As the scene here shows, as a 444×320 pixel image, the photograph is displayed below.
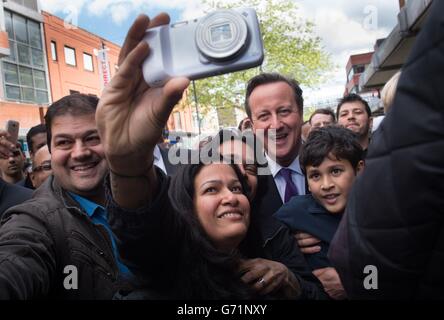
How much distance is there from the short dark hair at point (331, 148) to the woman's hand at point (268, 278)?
724 mm

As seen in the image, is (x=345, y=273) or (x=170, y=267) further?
(x=170, y=267)

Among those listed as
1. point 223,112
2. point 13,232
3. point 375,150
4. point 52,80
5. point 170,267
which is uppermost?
point 52,80

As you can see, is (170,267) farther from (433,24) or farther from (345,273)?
(433,24)

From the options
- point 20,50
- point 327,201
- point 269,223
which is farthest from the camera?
point 20,50

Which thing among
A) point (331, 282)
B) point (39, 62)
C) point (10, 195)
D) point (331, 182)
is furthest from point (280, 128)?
point (39, 62)

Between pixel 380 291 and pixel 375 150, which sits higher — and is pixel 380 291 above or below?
below

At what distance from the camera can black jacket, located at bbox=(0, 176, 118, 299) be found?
3.69 feet

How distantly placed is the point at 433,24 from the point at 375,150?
20 cm

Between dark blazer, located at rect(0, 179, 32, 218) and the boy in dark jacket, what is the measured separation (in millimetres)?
1457

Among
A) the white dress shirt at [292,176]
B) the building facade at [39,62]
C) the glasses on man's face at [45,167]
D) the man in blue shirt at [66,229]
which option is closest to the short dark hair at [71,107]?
the man in blue shirt at [66,229]

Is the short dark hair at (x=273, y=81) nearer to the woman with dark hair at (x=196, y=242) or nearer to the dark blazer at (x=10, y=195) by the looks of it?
the woman with dark hair at (x=196, y=242)

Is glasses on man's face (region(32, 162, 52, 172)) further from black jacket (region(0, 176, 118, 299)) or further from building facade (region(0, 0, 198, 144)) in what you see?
building facade (region(0, 0, 198, 144))

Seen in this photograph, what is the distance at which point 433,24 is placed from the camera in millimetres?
557

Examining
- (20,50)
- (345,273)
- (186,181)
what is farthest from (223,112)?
(20,50)
